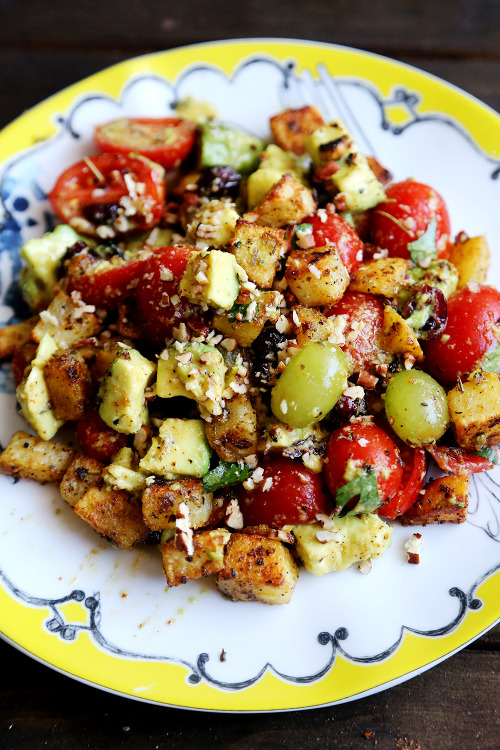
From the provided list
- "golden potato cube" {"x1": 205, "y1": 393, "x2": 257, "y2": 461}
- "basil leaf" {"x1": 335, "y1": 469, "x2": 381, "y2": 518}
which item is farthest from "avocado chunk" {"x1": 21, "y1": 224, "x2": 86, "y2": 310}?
"basil leaf" {"x1": 335, "y1": 469, "x2": 381, "y2": 518}

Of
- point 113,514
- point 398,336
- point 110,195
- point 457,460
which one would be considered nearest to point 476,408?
point 457,460

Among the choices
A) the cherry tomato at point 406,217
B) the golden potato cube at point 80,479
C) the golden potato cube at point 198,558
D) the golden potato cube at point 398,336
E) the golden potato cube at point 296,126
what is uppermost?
the golden potato cube at point 296,126

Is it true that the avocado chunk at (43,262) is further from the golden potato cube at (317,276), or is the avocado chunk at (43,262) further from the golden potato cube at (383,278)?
the golden potato cube at (383,278)

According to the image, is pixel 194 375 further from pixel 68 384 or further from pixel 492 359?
pixel 492 359

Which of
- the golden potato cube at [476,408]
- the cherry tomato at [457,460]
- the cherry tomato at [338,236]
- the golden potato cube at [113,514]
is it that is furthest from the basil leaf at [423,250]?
the golden potato cube at [113,514]

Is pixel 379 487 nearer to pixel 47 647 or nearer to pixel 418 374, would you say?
pixel 418 374

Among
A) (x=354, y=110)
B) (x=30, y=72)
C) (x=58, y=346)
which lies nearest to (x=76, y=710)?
(x=58, y=346)
